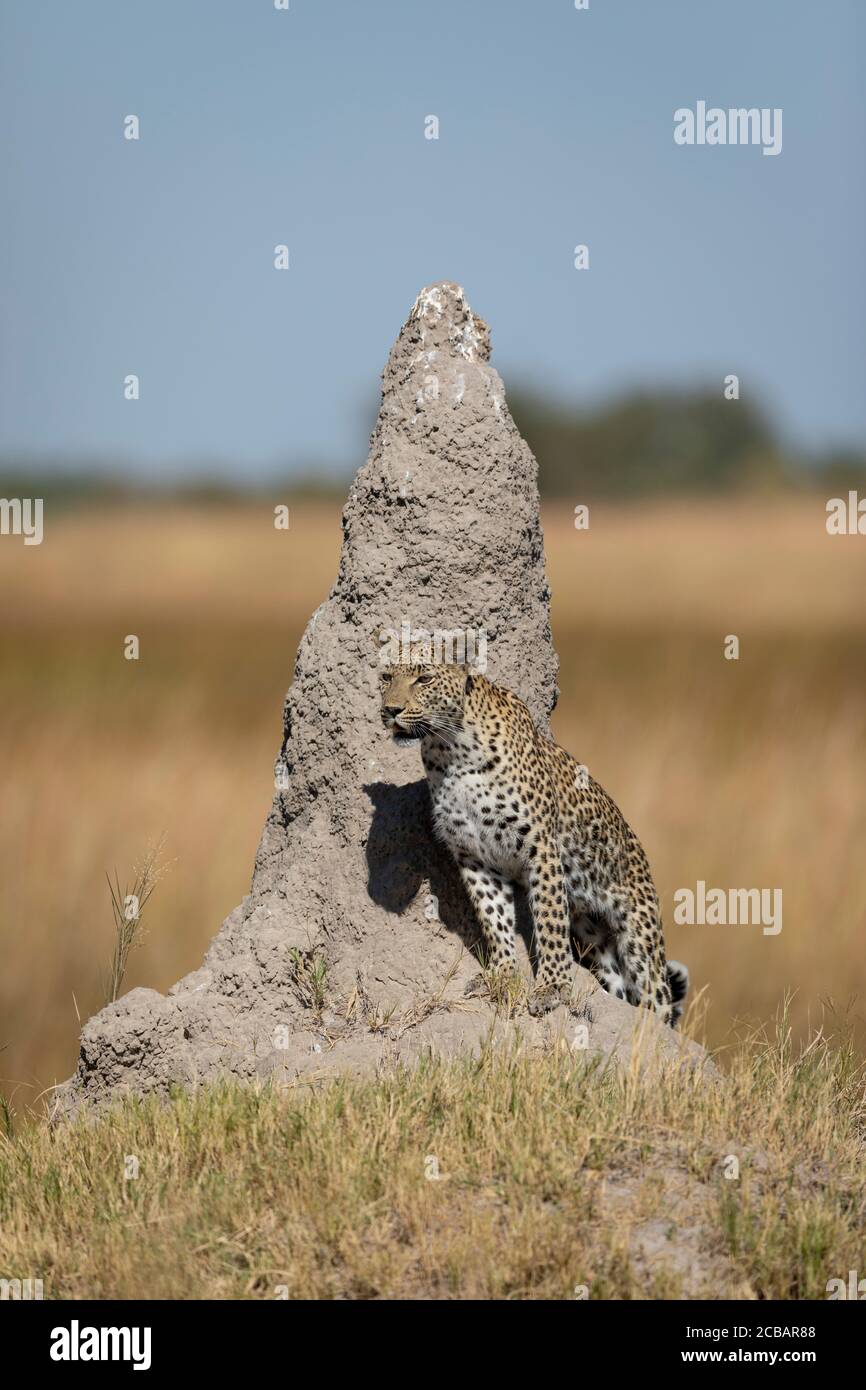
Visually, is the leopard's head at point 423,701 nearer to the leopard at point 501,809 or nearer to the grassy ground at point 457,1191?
the leopard at point 501,809

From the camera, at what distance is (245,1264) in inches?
221

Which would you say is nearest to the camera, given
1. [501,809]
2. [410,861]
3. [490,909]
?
[501,809]

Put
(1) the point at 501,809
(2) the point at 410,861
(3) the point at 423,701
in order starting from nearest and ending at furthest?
(3) the point at 423,701 < (1) the point at 501,809 < (2) the point at 410,861

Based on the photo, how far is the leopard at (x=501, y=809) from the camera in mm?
6762

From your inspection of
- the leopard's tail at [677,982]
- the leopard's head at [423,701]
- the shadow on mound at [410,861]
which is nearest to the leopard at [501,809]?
the leopard's head at [423,701]

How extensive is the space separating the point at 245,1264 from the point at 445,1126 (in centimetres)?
77

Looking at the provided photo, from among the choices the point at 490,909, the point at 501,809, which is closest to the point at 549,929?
the point at 490,909

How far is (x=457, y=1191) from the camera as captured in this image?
5.79 meters

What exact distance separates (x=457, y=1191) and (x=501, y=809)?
154 centimetres

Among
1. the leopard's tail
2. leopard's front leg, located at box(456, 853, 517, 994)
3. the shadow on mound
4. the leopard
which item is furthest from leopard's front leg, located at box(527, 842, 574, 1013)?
the leopard's tail

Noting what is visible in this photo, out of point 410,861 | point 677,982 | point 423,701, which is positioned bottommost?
point 677,982

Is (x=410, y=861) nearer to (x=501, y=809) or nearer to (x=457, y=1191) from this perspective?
(x=501, y=809)

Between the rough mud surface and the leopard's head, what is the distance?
0.55 metres
